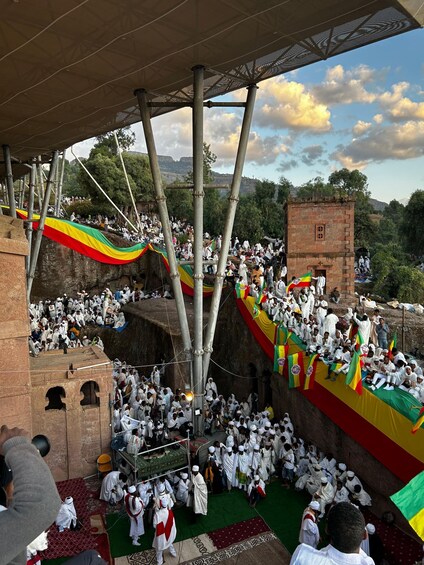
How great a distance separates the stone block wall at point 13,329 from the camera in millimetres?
9727

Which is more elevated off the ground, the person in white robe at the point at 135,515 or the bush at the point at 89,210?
the bush at the point at 89,210

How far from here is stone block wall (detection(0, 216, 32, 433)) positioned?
973 cm

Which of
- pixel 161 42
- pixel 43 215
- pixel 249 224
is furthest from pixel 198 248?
pixel 249 224

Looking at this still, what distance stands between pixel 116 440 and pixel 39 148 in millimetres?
12881

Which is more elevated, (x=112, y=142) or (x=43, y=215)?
(x=112, y=142)

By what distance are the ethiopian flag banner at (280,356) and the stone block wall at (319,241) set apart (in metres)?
9.91

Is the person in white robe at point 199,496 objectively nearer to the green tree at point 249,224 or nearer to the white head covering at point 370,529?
the white head covering at point 370,529

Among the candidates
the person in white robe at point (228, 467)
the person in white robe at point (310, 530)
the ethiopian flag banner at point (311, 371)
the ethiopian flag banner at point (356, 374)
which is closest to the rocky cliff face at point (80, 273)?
the ethiopian flag banner at point (311, 371)

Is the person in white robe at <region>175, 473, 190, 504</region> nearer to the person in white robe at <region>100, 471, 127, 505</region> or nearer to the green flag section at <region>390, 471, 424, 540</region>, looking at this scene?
the person in white robe at <region>100, 471, 127, 505</region>

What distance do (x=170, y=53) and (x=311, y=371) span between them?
8501 mm

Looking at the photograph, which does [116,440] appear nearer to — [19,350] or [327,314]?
[19,350]

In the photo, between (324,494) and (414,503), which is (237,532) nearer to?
(324,494)

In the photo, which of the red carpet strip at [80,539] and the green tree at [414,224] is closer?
the red carpet strip at [80,539]

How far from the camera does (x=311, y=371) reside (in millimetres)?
11250
